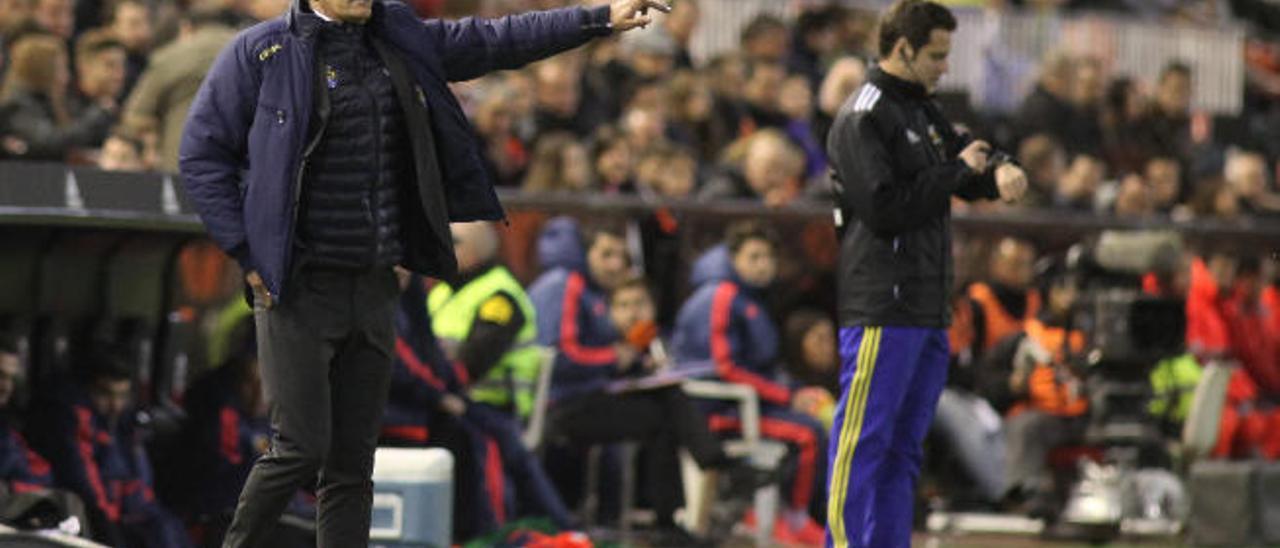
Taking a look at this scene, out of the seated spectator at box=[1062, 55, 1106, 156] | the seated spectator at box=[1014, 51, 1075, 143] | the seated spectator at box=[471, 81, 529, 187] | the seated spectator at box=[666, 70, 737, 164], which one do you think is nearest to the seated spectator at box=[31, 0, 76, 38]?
the seated spectator at box=[471, 81, 529, 187]

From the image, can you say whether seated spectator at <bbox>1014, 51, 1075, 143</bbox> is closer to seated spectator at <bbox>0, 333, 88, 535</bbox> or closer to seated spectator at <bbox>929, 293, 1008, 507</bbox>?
seated spectator at <bbox>929, 293, 1008, 507</bbox>

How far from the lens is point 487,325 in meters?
13.4

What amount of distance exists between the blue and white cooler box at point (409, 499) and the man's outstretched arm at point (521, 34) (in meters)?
2.43

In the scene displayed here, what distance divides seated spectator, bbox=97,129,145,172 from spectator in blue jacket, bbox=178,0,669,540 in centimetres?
387

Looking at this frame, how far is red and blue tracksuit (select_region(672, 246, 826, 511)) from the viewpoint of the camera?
14.5m

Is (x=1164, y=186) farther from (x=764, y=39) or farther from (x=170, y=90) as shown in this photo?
(x=170, y=90)

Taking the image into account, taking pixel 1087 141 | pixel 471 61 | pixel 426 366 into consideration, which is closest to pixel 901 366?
pixel 471 61

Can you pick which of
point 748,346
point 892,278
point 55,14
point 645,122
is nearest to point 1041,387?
point 748,346

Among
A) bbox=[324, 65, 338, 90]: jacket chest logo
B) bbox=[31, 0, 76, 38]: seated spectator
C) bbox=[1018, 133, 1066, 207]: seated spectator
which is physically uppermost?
bbox=[324, 65, 338, 90]: jacket chest logo

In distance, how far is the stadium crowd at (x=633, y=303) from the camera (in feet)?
37.9

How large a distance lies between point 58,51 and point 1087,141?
30.3 ft

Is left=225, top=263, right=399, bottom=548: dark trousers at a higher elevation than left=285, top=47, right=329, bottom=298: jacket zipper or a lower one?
lower

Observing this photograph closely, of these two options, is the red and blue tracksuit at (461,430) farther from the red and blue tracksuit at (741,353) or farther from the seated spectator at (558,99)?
the seated spectator at (558,99)

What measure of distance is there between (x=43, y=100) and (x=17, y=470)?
130 inches
